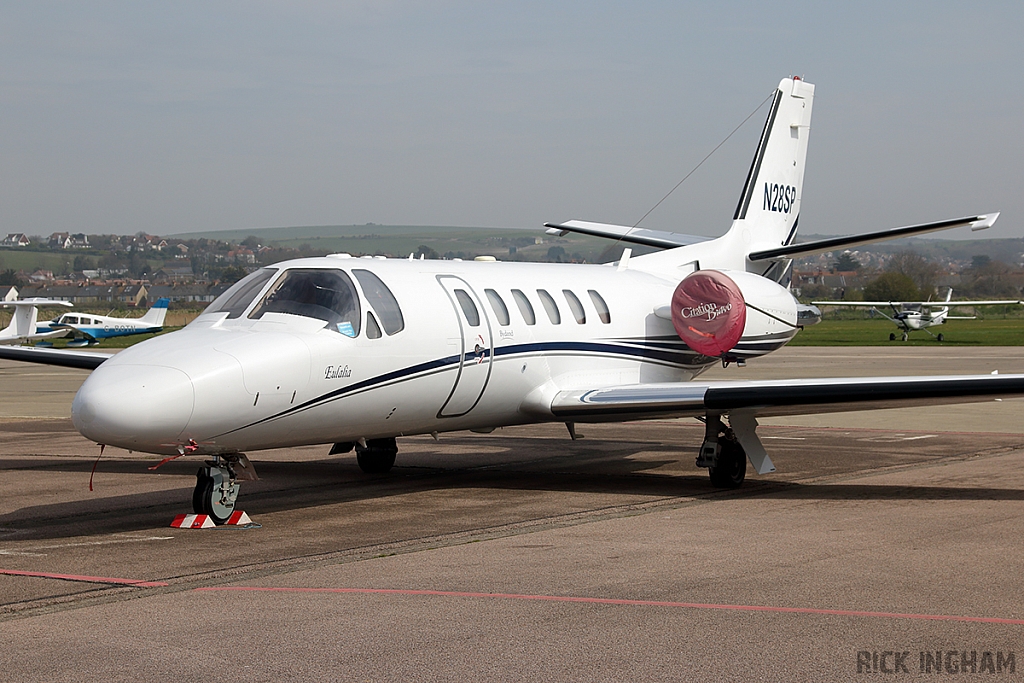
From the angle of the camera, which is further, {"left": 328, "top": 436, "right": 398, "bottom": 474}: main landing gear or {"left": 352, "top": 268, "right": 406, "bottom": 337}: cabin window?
{"left": 328, "top": 436, "right": 398, "bottom": 474}: main landing gear

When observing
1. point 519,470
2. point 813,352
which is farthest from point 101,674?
point 813,352

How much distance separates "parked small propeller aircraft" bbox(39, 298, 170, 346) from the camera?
6944 cm

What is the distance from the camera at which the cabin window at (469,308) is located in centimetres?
1270

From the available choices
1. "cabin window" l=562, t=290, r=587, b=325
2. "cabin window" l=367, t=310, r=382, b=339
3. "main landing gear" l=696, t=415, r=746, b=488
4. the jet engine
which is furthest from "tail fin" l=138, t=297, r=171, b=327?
"cabin window" l=367, t=310, r=382, b=339

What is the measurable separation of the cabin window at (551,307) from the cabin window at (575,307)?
0.30 m

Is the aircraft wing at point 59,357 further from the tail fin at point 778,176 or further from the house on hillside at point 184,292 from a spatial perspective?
the house on hillside at point 184,292

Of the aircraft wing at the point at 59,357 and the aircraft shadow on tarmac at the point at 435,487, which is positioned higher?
the aircraft wing at the point at 59,357

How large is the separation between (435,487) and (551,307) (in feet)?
8.26

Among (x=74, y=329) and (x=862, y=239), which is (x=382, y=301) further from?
(x=74, y=329)

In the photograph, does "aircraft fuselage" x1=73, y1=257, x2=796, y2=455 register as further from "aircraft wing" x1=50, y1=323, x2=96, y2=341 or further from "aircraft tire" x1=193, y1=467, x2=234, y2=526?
"aircraft wing" x1=50, y1=323, x2=96, y2=341

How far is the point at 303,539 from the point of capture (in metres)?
9.88

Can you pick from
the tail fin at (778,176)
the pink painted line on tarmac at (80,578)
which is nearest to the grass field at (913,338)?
the tail fin at (778,176)

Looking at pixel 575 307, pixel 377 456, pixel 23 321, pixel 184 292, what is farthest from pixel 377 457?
pixel 184 292

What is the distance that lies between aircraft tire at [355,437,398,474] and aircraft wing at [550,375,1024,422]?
2.43m
